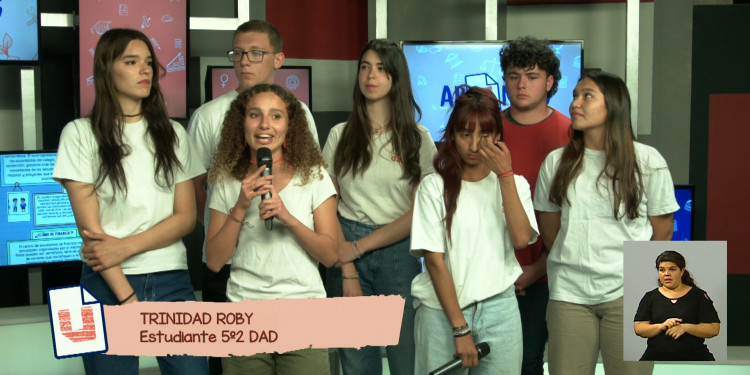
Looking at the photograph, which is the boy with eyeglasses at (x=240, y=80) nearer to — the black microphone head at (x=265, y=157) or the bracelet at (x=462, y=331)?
the black microphone head at (x=265, y=157)

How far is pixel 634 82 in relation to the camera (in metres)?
4.61

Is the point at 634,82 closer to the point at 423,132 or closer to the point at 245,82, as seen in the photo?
the point at 423,132

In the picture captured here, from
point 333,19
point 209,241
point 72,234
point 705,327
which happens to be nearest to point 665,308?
point 705,327

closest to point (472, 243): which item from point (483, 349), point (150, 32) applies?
point (483, 349)

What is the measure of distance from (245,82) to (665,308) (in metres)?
1.63

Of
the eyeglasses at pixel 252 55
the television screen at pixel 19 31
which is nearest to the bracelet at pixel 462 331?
the eyeglasses at pixel 252 55

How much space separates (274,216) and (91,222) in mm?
554

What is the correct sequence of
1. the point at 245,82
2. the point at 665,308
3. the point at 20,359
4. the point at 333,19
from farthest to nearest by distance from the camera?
the point at 333,19
the point at 20,359
the point at 245,82
the point at 665,308

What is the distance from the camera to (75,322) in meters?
2.16

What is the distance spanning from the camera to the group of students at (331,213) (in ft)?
8.10

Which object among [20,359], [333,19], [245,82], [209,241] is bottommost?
[20,359]

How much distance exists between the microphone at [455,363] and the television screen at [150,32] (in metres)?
2.31

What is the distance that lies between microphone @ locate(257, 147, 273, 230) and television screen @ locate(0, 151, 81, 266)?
2057 millimetres

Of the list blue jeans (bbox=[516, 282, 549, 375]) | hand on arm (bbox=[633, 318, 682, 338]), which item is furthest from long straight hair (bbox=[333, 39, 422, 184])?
hand on arm (bbox=[633, 318, 682, 338])
